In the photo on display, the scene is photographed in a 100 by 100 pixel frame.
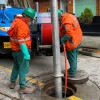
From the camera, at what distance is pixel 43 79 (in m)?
4.40

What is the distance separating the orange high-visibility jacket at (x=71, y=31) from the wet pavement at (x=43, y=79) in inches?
36.9

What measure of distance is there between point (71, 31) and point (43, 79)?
1.46 metres

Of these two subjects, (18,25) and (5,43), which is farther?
(5,43)

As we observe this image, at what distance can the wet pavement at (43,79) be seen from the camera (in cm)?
353

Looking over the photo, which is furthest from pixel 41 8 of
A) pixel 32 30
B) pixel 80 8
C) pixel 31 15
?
pixel 31 15

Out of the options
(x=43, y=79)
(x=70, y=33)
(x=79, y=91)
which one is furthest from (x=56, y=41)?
(x=43, y=79)

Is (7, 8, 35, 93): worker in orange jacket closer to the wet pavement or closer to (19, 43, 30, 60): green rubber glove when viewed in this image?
(19, 43, 30, 60): green rubber glove

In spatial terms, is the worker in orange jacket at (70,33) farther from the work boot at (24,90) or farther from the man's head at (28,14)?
the work boot at (24,90)

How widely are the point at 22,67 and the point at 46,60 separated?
2624 mm

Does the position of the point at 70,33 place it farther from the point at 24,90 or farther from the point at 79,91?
the point at 24,90

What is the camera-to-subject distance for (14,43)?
11.5 feet

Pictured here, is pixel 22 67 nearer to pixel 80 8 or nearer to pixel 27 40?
pixel 27 40

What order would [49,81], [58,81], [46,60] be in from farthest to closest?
[46,60], [49,81], [58,81]

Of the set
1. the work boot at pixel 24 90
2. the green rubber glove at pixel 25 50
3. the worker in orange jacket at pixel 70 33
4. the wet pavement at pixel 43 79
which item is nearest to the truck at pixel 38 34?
the wet pavement at pixel 43 79
